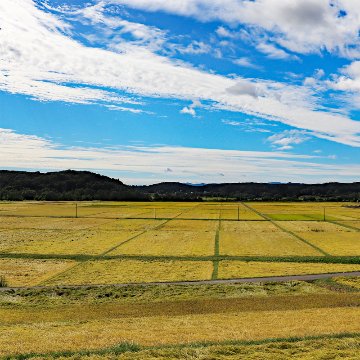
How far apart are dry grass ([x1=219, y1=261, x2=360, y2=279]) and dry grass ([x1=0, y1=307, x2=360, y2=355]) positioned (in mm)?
13656

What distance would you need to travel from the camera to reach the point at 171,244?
55.3 meters

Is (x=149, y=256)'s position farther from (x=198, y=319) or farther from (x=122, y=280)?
(x=198, y=319)

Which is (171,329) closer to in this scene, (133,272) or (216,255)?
(133,272)

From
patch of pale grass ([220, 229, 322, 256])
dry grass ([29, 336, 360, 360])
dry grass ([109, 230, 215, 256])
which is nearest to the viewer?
dry grass ([29, 336, 360, 360])

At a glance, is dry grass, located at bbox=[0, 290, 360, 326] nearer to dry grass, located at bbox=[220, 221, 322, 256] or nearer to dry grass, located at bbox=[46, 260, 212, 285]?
dry grass, located at bbox=[46, 260, 212, 285]

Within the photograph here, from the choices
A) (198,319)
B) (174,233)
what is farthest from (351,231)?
(198,319)

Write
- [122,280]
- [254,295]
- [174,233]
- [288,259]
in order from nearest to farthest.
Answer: [254,295] < [122,280] < [288,259] < [174,233]

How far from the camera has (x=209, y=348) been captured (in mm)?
15008

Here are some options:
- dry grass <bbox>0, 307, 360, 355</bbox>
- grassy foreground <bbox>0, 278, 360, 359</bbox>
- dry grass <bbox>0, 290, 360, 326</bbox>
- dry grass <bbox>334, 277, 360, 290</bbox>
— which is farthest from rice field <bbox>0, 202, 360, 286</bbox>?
dry grass <bbox>0, 307, 360, 355</bbox>

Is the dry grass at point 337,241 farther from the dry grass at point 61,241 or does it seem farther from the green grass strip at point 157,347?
the green grass strip at point 157,347

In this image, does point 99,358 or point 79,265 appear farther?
point 79,265

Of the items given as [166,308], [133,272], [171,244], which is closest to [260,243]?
[171,244]

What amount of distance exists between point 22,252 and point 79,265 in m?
10.4

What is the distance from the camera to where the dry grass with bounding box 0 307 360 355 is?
16.2m
